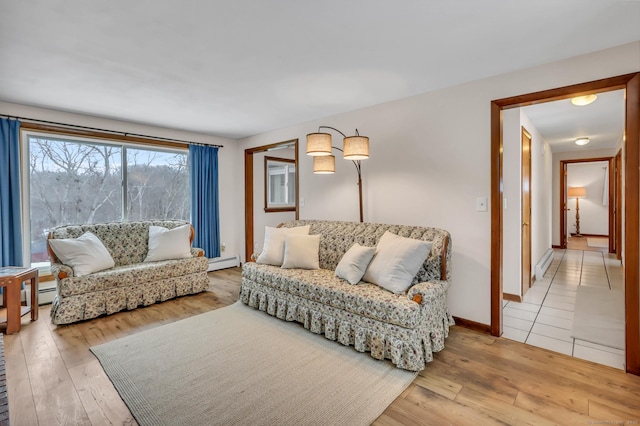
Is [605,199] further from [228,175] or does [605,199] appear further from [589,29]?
[228,175]

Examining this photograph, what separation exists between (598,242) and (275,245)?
30.6ft

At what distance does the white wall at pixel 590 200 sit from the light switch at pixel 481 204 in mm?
8733

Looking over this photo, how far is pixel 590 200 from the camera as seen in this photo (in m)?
9.24

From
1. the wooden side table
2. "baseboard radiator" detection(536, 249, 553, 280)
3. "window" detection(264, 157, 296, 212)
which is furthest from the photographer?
"window" detection(264, 157, 296, 212)

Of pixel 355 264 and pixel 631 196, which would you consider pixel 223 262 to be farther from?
pixel 631 196

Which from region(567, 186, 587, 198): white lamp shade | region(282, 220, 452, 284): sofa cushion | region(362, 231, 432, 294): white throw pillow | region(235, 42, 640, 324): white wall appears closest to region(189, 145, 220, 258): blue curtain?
region(282, 220, 452, 284): sofa cushion

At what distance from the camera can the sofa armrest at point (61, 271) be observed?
3.12m

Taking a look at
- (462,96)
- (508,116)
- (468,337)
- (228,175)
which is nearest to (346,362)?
(468,337)

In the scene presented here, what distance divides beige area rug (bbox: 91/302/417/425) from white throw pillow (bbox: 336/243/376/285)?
0.59 metres

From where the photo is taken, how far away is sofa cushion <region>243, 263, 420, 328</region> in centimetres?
228

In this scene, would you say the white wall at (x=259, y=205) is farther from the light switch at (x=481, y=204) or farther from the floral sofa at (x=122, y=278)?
the light switch at (x=481, y=204)

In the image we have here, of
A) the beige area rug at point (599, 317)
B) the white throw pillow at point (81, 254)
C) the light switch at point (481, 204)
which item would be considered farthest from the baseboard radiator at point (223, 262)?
the beige area rug at point (599, 317)

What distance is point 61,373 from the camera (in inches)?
87.9

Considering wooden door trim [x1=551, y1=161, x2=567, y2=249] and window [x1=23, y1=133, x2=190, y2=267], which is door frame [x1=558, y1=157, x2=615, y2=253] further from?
window [x1=23, y1=133, x2=190, y2=267]
